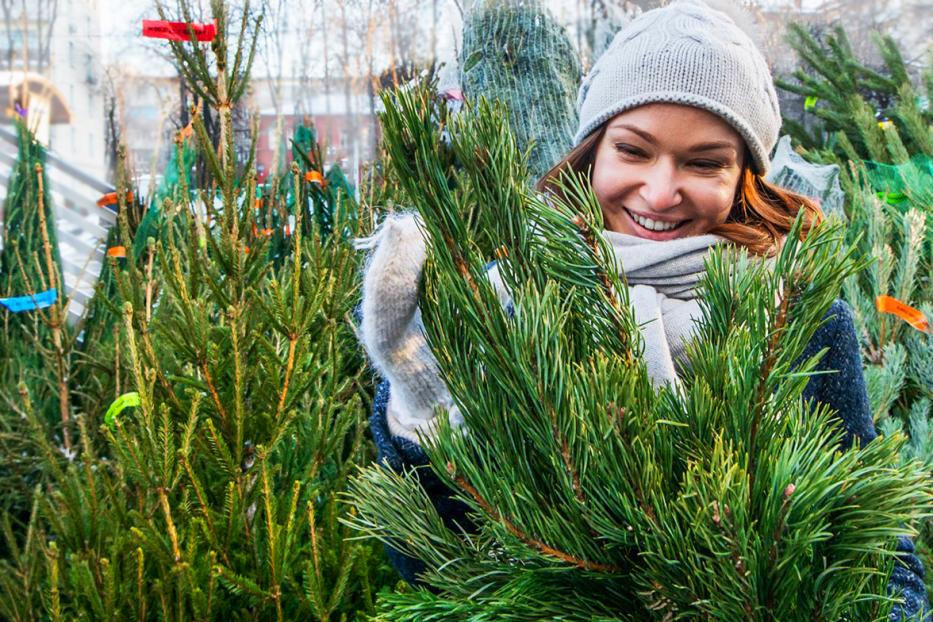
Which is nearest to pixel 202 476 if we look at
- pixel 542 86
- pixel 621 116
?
pixel 621 116

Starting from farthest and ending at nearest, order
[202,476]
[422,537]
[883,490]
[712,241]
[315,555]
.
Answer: [202,476] < [315,555] < [712,241] < [422,537] < [883,490]

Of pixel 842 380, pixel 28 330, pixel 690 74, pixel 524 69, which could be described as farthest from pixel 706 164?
pixel 28 330

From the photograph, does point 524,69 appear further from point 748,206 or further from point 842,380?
point 842,380

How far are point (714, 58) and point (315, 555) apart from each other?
1.08 metres

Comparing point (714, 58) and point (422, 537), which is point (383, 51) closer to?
point (714, 58)

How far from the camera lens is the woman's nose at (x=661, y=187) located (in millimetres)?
1266

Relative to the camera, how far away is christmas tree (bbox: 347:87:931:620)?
0.54 m

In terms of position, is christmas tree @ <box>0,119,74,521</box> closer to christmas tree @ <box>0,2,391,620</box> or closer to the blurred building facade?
christmas tree @ <box>0,2,391,620</box>

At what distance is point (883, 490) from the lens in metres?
0.55

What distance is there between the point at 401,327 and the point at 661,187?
524 millimetres

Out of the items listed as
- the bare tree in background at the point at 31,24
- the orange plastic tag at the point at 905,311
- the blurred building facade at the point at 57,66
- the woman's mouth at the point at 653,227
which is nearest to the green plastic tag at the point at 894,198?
the orange plastic tag at the point at 905,311

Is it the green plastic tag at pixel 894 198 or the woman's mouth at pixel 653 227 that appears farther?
A: the green plastic tag at pixel 894 198

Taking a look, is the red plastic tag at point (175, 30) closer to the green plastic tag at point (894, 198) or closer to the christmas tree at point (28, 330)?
the christmas tree at point (28, 330)

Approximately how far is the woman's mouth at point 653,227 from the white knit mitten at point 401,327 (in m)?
0.48
